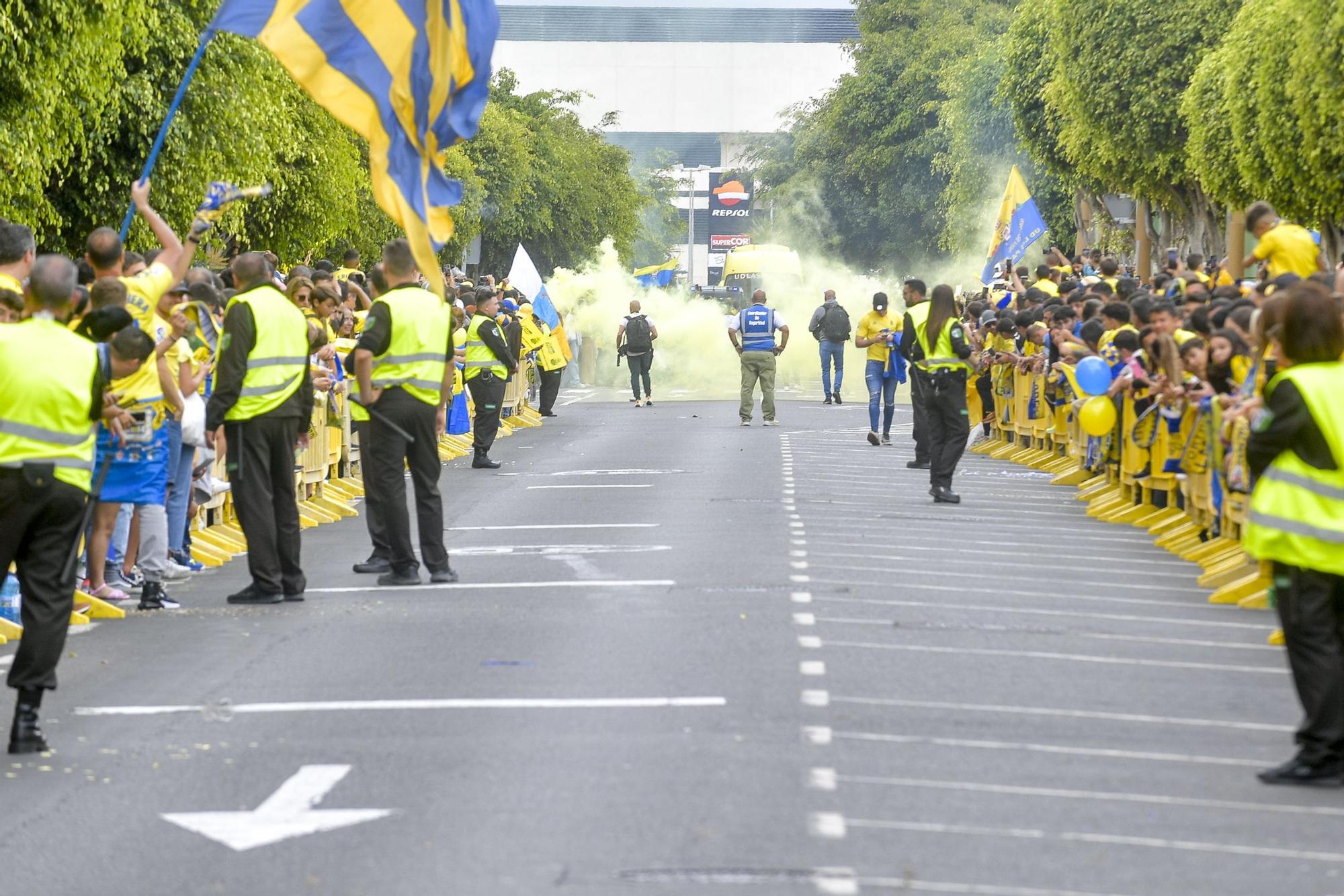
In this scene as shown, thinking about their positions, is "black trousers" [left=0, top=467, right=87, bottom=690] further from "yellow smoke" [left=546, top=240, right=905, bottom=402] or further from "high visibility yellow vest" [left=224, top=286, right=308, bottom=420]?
"yellow smoke" [left=546, top=240, right=905, bottom=402]

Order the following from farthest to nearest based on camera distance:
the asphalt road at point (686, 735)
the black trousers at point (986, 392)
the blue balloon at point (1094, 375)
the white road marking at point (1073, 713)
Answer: the black trousers at point (986, 392) < the blue balloon at point (1094, 375) < the white road marking at point (1073, 713) < the asphalt road at point (686, 735)

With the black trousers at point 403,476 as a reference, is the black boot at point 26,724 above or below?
below

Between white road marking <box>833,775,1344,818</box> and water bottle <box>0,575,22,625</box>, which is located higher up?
white road marking <box>833,775,1344,818</box>

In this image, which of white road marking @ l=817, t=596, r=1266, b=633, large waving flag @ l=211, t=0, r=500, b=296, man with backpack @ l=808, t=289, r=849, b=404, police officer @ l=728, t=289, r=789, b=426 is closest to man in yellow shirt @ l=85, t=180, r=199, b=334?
large waving flag @ l=211, t=0, r=500, b=296

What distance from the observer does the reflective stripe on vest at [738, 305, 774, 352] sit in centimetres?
3122

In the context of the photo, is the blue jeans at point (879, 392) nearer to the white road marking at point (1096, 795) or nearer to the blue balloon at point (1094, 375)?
the blue balloon at point (1094, 375)

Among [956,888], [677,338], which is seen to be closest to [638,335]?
[677,338]

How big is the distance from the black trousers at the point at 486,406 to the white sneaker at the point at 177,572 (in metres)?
9.55

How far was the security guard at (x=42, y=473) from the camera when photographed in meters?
8.61

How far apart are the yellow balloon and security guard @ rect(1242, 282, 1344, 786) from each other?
346 inches

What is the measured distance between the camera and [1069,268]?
2705 cm

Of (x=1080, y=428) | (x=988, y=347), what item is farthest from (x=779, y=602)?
(x=988, y=347)

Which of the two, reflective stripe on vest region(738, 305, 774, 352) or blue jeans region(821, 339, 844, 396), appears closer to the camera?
reflective stripe on vest region(738, 305, 774, 352)

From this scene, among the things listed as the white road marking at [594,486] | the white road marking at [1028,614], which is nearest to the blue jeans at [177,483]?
the white road marking at [1028,614]
